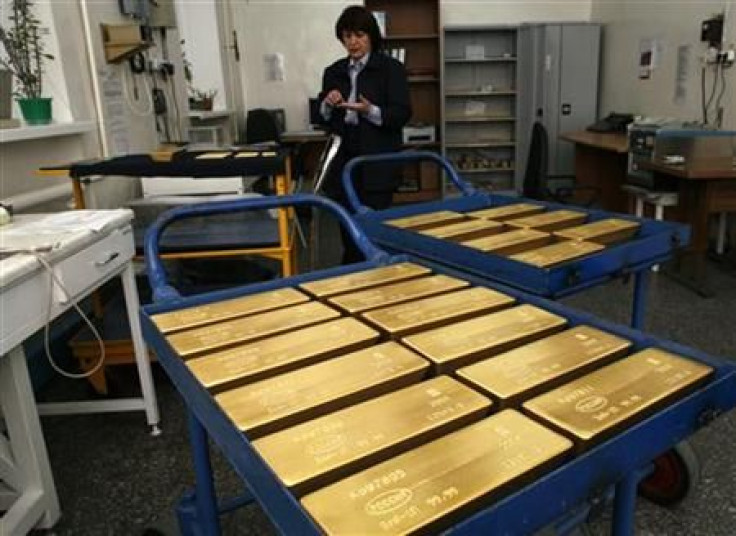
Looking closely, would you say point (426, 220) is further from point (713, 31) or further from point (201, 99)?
point (201, 99)

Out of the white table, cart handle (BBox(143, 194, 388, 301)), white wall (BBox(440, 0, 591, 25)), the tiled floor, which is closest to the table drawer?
the white table

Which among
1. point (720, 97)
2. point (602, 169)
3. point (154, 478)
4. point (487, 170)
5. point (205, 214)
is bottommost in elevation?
point (154, 478)

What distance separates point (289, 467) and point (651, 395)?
44 cm

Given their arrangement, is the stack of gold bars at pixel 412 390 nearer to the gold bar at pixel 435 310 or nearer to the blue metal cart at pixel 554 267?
the gold bar at pixel 435 310

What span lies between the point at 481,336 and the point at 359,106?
1.91 metres

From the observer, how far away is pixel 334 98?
262 cm

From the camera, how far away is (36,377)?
2254mm

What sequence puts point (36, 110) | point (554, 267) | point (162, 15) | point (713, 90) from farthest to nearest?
point (713, 90) < point (162, 15) < point (36, 110) < point (554, 267)

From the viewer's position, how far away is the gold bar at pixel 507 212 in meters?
1.65

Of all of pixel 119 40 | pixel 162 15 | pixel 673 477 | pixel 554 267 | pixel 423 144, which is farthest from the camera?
pixel 423 144

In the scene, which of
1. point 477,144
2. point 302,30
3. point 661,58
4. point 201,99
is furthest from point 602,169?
point 201,99

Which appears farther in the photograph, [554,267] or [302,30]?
[302,30]

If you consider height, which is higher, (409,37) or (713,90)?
(409,37)

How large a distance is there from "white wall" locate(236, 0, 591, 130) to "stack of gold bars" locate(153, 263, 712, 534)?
559 centimetres
